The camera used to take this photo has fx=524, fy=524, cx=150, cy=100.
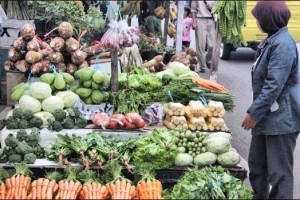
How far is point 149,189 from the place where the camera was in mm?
4098

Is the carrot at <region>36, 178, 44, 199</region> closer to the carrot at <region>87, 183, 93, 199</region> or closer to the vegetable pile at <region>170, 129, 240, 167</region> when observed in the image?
the carrot at <region>87, 183, 93, 199</region>

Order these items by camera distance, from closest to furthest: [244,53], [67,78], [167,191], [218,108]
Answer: [167,191] → [218,108] → [67,78] → [244,53]

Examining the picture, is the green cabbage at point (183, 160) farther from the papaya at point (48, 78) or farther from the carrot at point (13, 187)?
the papaya at point (48, 78)

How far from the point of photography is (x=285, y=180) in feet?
13.9

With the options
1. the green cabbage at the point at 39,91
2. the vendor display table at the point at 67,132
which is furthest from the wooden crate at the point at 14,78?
the vendor display table at the point at 67,132

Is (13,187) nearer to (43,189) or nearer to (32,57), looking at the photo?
(43,189)

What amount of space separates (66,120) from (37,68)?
1429mm

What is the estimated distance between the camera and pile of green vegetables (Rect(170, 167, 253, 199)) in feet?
13.1

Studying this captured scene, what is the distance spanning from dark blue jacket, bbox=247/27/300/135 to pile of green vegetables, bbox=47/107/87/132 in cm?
188

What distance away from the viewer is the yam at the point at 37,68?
6.44 meters

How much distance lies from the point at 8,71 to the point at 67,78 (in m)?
1.06

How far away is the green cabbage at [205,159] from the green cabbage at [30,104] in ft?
6.11

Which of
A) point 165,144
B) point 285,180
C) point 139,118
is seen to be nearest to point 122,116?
point 139,118

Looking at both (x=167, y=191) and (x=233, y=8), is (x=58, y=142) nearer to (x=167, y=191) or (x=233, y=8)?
(x=167, y=191)
